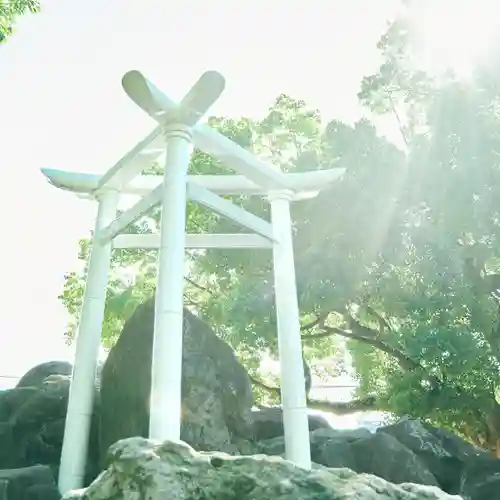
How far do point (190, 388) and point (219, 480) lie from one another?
4.19 meters

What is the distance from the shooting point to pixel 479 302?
29.7 ft

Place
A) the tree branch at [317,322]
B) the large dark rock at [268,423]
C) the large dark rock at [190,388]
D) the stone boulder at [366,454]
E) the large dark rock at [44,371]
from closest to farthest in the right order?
the large dark rock at [190,388] → the stone boulder at [366,454] → the large dark rock at [268,423] → the large dark rock at [44,371] → the tree branch at [317,322]

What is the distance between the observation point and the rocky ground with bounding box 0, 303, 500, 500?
6395mm

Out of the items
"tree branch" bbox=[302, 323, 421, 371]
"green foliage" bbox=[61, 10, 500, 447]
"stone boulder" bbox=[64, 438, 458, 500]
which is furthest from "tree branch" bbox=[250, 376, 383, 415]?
"stone boulder" bbox=[64, 438, 458, 500]

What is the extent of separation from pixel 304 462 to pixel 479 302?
4055 millimetres

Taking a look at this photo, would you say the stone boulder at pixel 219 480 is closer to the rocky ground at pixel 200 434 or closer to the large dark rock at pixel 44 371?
the rocky ground at pixel 200 434

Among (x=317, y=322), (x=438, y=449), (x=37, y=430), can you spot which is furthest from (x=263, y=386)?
(x=37, y=430)

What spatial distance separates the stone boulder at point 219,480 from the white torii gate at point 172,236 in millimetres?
1822

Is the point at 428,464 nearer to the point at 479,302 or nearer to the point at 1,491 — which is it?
the point at 479,302

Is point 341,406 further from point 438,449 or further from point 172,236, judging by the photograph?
point 172,236

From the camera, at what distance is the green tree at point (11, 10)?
24.6 feet

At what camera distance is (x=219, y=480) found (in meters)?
2.84

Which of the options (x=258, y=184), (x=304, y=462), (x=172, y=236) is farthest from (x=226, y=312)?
(x=172, y=236)

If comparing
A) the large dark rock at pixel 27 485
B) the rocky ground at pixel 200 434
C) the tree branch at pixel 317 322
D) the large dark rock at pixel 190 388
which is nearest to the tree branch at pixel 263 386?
the tree branch at pixel 317 322
